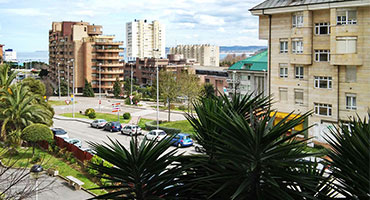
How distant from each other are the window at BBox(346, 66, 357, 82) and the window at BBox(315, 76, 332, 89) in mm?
1301

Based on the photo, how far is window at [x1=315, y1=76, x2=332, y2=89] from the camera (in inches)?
1153

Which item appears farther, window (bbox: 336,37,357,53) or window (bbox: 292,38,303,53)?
window (bbox: 292,38,303,53)

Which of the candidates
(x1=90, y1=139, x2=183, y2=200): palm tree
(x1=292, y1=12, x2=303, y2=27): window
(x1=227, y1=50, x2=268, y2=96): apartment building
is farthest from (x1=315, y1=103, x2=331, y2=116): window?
(x1=90, y1=139, x2=183, y2=200): palm tree

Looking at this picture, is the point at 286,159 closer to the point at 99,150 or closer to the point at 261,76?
the point at 99,150

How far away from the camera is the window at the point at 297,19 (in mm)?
30438

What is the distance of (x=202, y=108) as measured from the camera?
21.8 feet

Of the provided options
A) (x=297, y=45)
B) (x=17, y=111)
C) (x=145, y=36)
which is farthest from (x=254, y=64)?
(x=145, y=36)

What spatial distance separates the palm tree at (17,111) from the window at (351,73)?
19.9 m

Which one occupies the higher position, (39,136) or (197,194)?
(197,194)

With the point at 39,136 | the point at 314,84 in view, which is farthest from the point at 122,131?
the point at 314,84

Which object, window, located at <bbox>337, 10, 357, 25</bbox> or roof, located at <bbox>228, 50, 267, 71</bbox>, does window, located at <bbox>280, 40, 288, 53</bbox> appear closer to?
roof, located at <bbox>228, 50, 267, 71</bbox>

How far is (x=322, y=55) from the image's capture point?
2959cm

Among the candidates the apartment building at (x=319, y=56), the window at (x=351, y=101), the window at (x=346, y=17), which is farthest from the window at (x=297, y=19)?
the window at (x=351, y=101)

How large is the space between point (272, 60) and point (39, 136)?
17.8 meters
